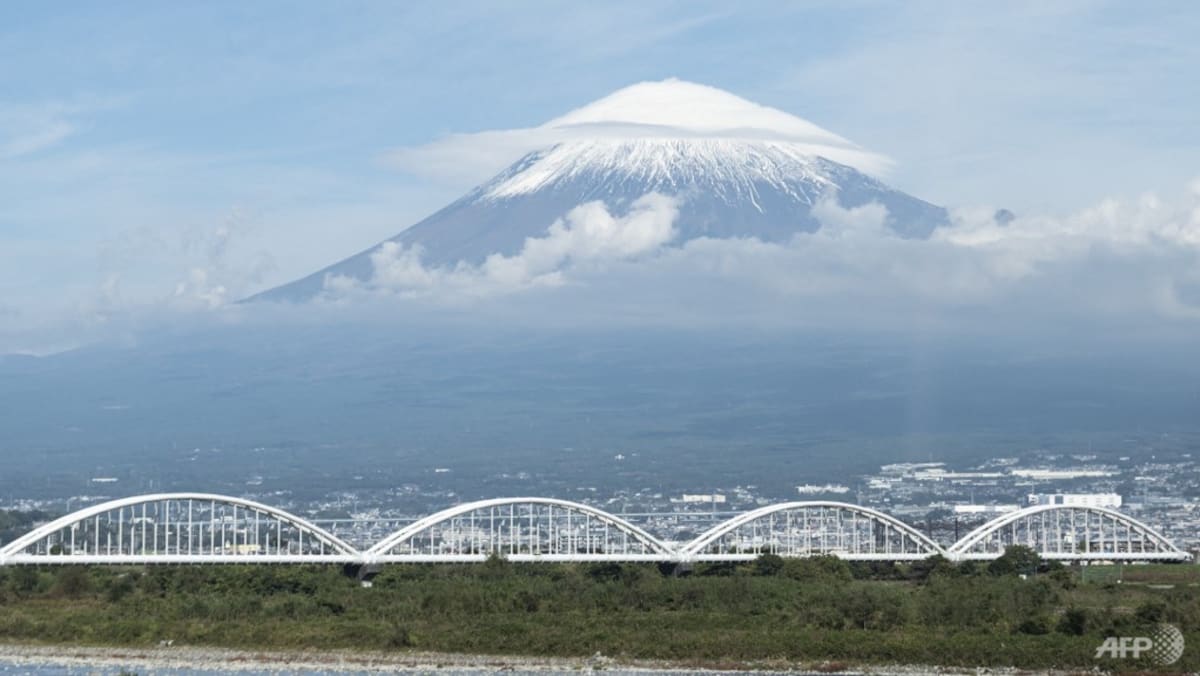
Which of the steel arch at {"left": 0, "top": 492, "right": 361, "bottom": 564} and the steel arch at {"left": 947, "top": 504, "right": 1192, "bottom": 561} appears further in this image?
the steel arch at {"left": 947, "top": 504, "right": 1192, "bottom": 561}

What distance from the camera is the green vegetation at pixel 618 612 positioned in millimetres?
42094

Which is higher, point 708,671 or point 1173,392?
point 1173,392

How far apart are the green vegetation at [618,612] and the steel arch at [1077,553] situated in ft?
23.6

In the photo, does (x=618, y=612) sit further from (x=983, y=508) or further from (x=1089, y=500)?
(x=983, y=508)

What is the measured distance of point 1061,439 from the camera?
16362cm

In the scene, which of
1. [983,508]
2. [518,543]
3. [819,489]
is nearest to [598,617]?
[518,543]

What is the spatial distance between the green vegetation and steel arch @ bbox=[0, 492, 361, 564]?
1.68 feet

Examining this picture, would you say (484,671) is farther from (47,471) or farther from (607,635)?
(47,471)

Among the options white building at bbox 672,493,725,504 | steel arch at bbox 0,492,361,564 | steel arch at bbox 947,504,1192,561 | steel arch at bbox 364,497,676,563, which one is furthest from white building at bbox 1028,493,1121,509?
steel arch at bbox 0,492,361,564

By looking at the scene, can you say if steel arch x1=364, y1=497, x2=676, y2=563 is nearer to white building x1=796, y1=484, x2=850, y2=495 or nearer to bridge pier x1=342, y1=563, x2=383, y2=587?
bridge pier x1=342, y1=563, x2=383, y2=587

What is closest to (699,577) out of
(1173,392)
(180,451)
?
(180,451)

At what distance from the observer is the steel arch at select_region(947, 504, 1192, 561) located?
6594 cm

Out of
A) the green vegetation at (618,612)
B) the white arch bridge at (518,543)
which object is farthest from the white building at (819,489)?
the green vegetation at (618,612)

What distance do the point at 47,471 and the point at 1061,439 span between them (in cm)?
8318
